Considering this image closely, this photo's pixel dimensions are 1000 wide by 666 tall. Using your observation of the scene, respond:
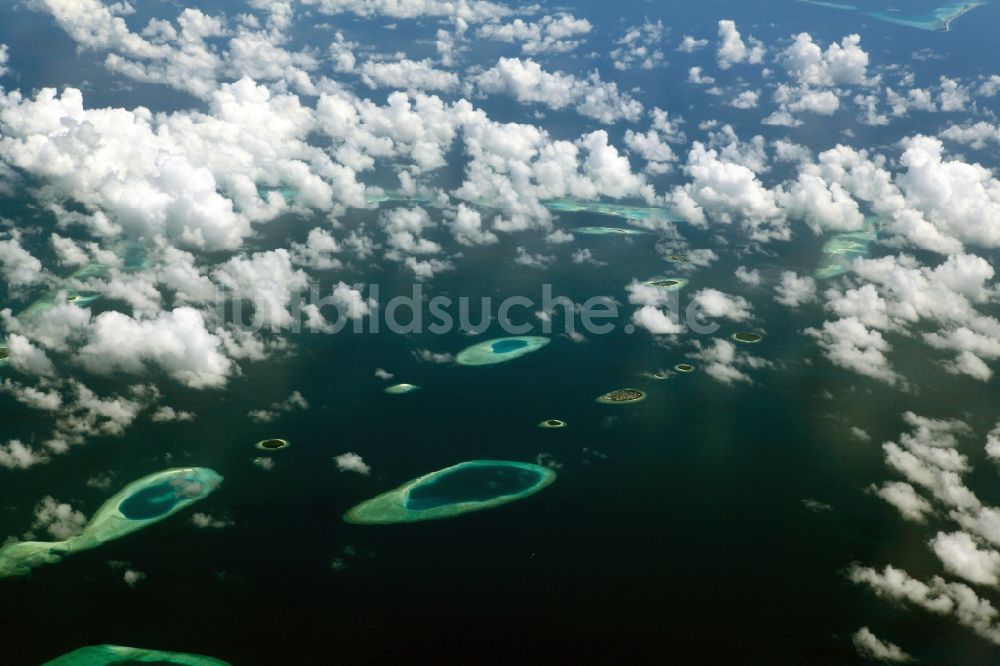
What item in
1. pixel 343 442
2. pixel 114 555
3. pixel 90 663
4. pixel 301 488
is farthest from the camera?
pixel 343 442

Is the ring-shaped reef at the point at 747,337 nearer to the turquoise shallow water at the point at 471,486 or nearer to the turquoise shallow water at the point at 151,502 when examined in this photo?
the turquoise shallow water at the point at 471,486

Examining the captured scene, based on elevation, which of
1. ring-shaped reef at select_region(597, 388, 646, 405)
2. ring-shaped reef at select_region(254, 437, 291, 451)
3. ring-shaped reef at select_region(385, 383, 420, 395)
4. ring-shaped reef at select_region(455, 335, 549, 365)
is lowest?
ring-shaped reef at select_region(254, 437, 291, 451)

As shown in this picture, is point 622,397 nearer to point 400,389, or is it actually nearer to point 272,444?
point 400,389

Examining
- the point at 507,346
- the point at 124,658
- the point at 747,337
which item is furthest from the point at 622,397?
the point at 124,658

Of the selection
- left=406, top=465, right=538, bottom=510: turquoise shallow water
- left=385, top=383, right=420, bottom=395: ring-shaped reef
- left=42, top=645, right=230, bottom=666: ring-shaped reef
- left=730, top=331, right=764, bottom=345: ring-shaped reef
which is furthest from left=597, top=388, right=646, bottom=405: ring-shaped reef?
left=42, top=645, right=230, bottom=666: ring-shaped reef

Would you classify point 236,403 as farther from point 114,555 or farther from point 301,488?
point 114,555

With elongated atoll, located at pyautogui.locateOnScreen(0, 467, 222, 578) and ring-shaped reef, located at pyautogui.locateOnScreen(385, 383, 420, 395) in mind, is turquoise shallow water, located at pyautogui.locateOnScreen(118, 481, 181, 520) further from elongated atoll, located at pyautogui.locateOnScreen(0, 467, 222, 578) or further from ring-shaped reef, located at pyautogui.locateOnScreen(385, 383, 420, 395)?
ring-shaped reef, located at pyautogui.locateOnScreen(385, 383, 420, 395)

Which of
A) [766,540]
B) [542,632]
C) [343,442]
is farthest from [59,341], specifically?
[766,540]
